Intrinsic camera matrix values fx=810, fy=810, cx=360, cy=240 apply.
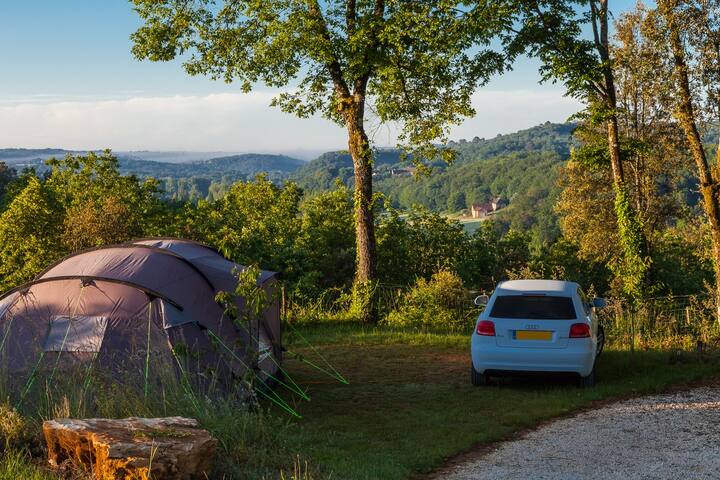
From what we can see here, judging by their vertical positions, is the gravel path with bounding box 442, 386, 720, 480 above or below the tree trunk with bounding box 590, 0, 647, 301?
below

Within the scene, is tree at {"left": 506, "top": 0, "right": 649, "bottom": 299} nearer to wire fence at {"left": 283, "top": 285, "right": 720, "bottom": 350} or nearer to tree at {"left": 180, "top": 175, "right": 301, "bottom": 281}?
wire fence at {"left": 283, "top": 285, "right": 720, "bottom": 350}

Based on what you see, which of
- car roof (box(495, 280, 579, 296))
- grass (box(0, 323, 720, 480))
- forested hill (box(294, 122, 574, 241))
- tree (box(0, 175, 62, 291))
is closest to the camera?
grass (box(0, 323, 720, 480))

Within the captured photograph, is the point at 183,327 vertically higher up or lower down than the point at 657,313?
higher up

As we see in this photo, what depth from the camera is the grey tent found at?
10.6 meters

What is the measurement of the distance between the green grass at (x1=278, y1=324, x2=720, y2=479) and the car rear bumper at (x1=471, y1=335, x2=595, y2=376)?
40 centimetres

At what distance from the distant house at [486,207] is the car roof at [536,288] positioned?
4507 inches

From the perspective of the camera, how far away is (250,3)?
1964 cm

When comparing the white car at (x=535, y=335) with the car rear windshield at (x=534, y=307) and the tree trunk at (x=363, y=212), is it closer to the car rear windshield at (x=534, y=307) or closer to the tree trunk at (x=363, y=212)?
the car rear windshield at (x=534, y=307)

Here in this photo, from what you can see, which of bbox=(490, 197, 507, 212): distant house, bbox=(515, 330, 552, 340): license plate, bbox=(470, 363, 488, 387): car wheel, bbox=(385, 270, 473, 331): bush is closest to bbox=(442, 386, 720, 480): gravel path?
bbox=(515, 330, 552, 340): license plate

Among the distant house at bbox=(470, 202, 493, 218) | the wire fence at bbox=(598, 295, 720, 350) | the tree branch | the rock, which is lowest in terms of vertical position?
the distant house at bbox=(470, 202, 493, 218)

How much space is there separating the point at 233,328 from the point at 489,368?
A: 3824 millimetres

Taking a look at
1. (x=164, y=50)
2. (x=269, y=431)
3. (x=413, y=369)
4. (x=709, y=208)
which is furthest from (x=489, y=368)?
(x=164, y=50)

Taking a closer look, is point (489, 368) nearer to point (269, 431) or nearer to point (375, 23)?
point (269, 431)

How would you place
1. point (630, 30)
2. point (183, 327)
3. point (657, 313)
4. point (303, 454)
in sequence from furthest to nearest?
point (630, 30) < point (657, 313) < point (183, 327) < point (303, 454)
